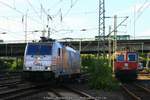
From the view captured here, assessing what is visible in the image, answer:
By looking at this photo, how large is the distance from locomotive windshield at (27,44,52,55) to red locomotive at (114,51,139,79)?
12.2 m

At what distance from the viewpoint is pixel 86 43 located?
92250 mm

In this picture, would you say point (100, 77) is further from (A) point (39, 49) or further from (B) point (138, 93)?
(A) point (39, 49)

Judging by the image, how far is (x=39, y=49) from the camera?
28.9 m

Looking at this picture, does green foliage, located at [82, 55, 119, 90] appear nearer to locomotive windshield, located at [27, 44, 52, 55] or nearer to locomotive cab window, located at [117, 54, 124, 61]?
locomotive windshield, located at [27, 44, 52, 55]

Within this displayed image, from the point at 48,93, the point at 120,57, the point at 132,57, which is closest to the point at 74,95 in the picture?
the point at 48,93

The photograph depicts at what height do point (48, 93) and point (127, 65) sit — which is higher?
point (127, 65)

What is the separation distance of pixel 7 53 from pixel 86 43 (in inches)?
640

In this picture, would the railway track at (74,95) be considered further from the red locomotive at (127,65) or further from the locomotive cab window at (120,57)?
the locomotive cab window at (120,57)

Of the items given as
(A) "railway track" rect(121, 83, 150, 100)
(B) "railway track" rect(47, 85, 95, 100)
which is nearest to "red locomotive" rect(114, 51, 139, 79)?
(A) "railway track" rect(121, 83, 150, 100)

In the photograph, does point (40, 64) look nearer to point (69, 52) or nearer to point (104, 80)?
point (104, 80)

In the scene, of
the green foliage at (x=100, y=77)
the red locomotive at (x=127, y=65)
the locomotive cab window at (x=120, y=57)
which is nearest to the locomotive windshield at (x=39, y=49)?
the green foliage at (x=100, y=77)

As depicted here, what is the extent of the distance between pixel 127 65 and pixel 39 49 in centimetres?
1286

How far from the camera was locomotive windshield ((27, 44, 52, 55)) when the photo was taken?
28.7 m

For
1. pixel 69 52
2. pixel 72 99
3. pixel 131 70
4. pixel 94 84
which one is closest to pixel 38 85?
pixel 94 84
